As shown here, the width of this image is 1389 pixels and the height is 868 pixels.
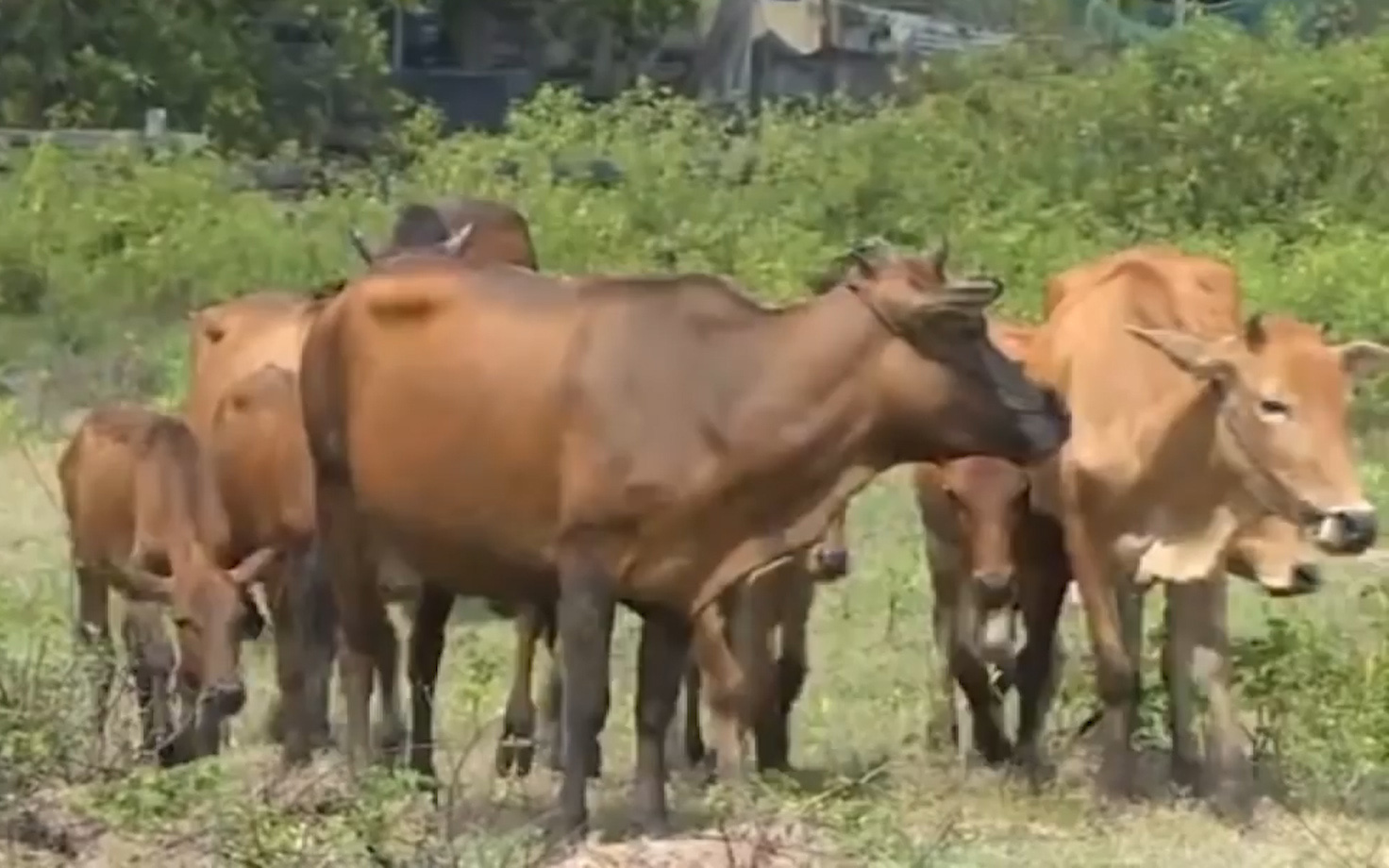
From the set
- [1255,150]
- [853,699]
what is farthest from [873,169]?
[853,699]

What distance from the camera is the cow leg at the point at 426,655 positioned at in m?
9.95

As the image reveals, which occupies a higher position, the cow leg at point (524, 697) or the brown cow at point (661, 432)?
the brown cow at point (661, 432)

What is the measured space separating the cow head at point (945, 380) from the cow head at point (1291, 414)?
106cm

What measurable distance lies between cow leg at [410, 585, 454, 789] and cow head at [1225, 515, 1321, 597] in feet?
8.15

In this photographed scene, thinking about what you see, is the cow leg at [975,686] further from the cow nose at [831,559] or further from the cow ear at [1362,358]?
the cow ear at [1362,358]

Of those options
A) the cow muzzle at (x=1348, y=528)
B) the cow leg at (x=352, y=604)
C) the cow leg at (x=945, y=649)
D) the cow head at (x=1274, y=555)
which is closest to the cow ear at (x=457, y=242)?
the cow leg at (x=352, y=604)

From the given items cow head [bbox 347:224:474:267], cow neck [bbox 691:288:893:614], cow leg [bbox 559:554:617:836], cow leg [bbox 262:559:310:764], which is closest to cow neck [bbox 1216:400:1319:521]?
cow neck [bbox 691:288:893:614]

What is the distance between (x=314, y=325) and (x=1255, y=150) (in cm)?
1593

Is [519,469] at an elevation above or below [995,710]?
above

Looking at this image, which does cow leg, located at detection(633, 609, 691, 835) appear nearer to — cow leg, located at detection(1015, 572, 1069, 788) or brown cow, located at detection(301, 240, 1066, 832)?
brown cow, located at detection(301, 240, 1066, 832)

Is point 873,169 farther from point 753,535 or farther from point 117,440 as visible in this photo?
point 753,535

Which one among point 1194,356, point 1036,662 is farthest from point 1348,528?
point 1036,662

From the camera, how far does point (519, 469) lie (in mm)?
8656

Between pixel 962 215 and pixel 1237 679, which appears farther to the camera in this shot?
pixel 962 215
